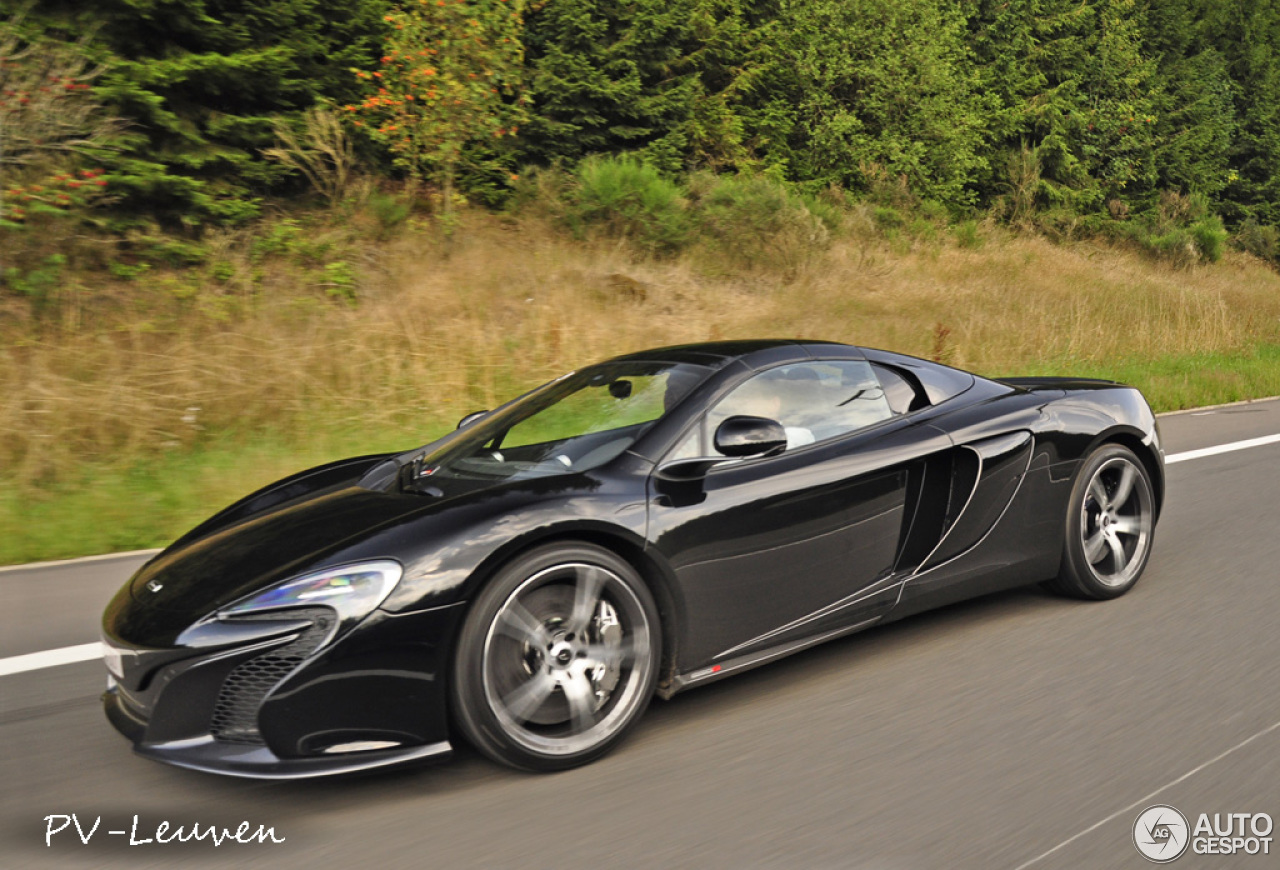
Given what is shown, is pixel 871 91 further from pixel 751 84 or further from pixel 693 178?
pixel 693 178

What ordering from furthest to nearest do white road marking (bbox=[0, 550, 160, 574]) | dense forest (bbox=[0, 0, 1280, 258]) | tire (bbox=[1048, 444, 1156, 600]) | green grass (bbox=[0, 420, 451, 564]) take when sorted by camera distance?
dense forest (bbox=[0, 0, 1280, 258]) → green grass (bbox=[0, 420, 451, 564]) → white road marking (bbox=[0, 550, 160, 574]) → tire (bbox=[1048, 444, 1156, 600])

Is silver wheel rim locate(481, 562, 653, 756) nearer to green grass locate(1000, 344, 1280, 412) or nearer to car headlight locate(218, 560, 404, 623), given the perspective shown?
car headlight locate(218, 560, 404, 623)

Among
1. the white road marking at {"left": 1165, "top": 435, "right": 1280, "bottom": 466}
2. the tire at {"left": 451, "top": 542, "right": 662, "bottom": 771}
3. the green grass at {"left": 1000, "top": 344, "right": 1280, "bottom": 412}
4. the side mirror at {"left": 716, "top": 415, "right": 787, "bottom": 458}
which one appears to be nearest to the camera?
the tire at {"left": 451, "top": 542, "right": 662, "bottom": 771}

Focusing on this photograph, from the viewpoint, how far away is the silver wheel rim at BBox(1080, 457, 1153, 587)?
480 cm

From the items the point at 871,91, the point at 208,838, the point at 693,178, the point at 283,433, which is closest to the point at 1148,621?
the point at 208,838

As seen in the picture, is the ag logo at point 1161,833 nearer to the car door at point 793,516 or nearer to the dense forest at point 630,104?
the car door at point 793,516

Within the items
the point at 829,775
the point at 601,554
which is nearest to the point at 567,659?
the point at 601,554

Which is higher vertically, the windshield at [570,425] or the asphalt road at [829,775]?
the windshield at [570,425]

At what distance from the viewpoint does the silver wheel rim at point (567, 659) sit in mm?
3166

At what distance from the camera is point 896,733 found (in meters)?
3.41

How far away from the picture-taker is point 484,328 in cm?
1232

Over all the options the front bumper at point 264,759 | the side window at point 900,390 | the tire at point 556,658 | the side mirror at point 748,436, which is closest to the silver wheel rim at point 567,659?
the tire at point 556,658

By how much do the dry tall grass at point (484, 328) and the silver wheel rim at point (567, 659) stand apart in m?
5.67

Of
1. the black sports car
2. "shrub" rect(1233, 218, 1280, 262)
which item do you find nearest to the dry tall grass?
the black sports car
